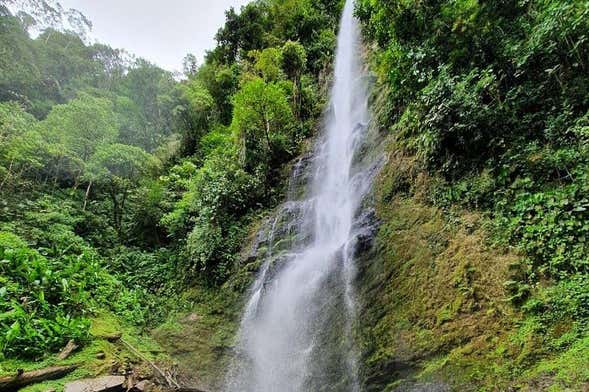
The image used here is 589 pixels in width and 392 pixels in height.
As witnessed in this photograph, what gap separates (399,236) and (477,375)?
267 centimetres

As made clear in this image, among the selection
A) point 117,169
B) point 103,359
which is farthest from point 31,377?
point 117,169

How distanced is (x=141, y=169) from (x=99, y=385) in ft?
36.7

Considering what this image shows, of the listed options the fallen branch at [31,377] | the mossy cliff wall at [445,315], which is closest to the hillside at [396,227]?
the mossy cliff wall at [445,315]

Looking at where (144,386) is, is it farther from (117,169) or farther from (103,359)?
(117,169)

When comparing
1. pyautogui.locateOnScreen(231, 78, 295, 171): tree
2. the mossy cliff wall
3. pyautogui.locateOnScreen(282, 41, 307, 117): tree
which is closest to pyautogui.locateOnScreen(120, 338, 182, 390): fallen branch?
the mossy cliff wall

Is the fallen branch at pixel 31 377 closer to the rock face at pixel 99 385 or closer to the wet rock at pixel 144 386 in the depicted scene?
the rock face at pixel 99 385

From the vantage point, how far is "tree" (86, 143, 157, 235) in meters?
13.3

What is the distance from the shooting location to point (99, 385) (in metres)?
4.77

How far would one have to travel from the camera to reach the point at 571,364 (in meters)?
3.37

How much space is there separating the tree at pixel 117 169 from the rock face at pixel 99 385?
9.92 m

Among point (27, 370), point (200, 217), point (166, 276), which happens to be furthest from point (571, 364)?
point (166, 276)

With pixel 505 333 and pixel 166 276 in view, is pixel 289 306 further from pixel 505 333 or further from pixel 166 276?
pixel 166 276

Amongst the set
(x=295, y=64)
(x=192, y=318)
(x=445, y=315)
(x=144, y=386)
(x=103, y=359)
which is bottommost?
(x=144, y=386)

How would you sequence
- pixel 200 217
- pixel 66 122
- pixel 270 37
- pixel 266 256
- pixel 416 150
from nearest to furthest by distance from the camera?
pixel 416 150 < pixel 266 256 < pixel 200 217 < pixel 66 122 < pixel 270 37
